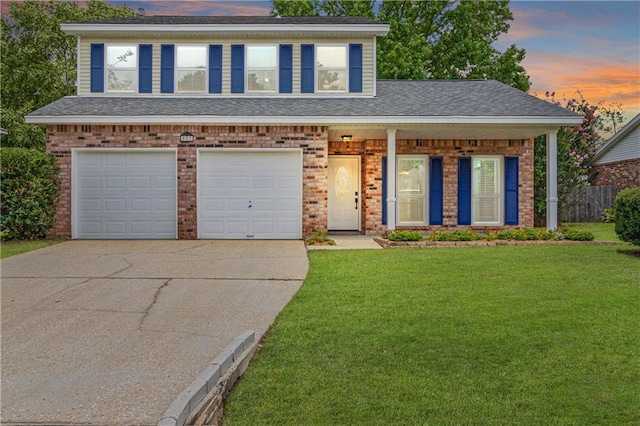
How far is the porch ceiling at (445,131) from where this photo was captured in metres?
13.4

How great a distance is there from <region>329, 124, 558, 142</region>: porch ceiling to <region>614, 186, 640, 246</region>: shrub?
370 centimetres

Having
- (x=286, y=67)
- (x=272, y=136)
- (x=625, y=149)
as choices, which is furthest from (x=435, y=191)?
(x=625, y=149)

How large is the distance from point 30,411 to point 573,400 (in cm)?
352

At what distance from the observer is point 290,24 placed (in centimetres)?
1452

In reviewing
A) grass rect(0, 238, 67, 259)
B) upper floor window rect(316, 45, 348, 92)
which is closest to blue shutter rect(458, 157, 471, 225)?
upper floor window rect(316, 45, 348, 92)

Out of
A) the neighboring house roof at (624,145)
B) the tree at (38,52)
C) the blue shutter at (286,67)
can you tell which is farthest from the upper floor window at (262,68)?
the neighboring house roof at (624,145)

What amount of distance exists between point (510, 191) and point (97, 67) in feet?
42.4

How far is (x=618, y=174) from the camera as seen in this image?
25047 millimetres

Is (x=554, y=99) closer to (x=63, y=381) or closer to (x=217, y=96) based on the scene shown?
(x=217, y=96)

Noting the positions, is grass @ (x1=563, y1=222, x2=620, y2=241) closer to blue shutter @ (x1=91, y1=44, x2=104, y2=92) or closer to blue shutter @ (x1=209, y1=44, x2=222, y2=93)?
blue shutter @ (x1=209, y1=44, x2=222, y2=93)

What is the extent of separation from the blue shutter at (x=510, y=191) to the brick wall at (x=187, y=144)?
578 cm

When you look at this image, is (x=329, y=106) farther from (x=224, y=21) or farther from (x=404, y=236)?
(x=224, y=21)

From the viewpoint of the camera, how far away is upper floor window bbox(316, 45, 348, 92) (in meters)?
14.7

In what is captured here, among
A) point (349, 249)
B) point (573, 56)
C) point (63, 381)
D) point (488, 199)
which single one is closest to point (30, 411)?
point (63, 381)
